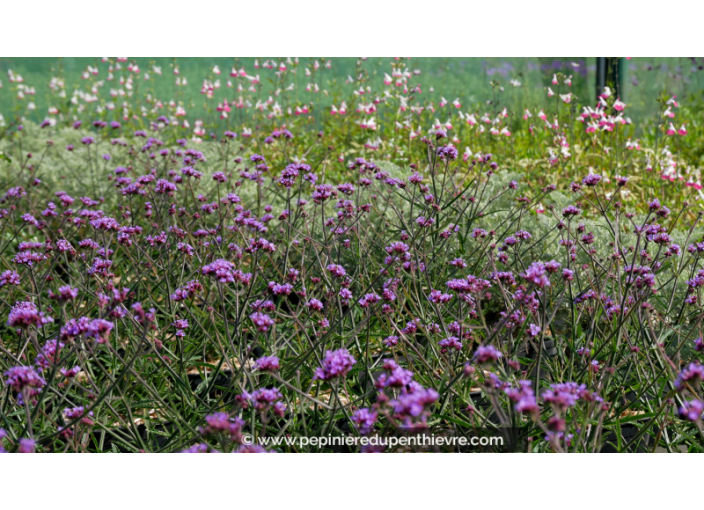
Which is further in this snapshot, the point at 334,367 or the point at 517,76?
the point at 517,76

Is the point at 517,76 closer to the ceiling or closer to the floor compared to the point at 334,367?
closer to the ceiling

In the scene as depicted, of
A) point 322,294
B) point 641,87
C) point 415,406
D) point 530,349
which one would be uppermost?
point 641,87

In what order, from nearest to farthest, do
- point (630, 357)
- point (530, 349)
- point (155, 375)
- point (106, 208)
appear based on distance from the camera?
point (630, 357), point (155, 375), point (530, 349), point (106, 208)

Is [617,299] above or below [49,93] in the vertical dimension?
below

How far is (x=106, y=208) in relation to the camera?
4.20 meters

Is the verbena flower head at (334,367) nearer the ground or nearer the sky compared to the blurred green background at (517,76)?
nearer the ground

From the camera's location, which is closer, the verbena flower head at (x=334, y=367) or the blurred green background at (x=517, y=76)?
the verbena flower head at (x=334, y=367)

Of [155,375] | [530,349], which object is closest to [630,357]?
[530,349]

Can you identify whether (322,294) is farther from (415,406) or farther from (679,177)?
(679,177)

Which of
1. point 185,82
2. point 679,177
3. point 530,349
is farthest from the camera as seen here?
point 185,82

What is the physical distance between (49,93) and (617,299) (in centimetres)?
813

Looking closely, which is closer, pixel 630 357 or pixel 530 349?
pixel 630 357

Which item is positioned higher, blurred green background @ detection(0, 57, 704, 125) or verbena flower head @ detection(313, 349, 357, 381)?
blurred green background @ detection(0, 57, 704, 125)

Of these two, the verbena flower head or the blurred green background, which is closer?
the verbena flower head
